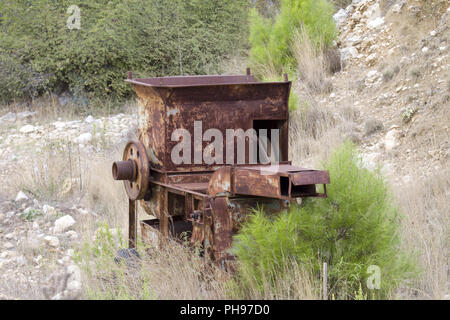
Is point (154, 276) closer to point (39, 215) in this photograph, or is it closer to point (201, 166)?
point (201, 166)

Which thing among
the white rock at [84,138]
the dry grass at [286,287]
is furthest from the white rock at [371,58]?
the dry grass at [286,287]

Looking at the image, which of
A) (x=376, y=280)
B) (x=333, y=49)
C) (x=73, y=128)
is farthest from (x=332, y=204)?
(x=73, y=128)

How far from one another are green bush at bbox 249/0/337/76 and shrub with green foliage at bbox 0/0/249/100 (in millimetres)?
1664

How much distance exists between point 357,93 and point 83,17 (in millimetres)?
5767

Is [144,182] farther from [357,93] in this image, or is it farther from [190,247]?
[357,93]

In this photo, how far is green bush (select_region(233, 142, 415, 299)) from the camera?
3.21 m

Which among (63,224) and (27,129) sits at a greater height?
(27,129)

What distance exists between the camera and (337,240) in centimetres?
328

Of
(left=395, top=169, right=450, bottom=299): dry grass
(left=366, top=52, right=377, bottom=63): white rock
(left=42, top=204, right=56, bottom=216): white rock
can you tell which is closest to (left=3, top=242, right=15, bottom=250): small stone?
(left=42, top=204, right=56, bottom=216): white rock

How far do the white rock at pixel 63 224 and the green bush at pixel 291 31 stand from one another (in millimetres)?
4682

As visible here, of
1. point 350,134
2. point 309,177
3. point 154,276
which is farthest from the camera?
point 350,134

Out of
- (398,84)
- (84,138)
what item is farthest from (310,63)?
(84,138)

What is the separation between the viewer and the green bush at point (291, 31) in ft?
30.1

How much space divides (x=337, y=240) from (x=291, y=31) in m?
6.57
